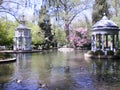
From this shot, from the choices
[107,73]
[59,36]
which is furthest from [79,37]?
[107,73]

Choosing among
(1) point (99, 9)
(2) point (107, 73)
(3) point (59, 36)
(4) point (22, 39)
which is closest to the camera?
(2) point (107, 73)

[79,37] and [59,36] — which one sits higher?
[59,36]

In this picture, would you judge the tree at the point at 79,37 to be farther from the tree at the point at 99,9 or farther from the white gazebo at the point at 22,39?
the white gazebo at the point at 22,39

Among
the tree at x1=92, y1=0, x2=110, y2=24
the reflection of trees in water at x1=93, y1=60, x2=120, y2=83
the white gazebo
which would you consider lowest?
the reflection of trees in water at x1=93, y1=60, x2=120, y2=83

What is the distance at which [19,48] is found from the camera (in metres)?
64.7

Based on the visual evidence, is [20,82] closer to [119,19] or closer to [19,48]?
[119,19]

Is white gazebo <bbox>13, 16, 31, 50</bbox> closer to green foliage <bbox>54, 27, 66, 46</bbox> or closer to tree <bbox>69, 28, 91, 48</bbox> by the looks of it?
tree <bbox>69, 28, 91, 48</bbox>

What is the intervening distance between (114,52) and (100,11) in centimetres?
3366

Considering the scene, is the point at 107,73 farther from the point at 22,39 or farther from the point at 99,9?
the point at 99,9

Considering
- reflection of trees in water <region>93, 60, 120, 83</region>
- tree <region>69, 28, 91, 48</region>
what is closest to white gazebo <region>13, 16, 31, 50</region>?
tree <region>69, 28, 91, 48</region>

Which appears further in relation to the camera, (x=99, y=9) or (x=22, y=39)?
(x=99, y=9)

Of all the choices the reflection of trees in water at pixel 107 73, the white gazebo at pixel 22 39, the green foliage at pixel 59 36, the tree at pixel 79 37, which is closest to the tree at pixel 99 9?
the tree at pixel 79 37

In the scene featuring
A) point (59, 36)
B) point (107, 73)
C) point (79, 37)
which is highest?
point (59, 36)

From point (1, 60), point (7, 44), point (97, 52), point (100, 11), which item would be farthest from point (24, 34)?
point (1, 60)
